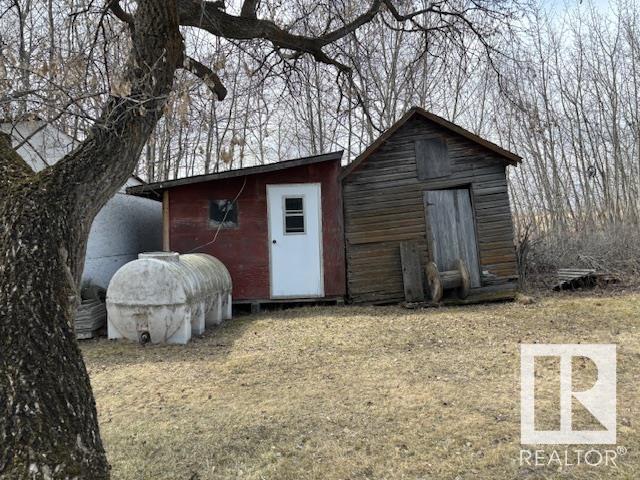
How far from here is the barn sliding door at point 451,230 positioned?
33.9 ft

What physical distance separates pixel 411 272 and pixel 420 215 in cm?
125

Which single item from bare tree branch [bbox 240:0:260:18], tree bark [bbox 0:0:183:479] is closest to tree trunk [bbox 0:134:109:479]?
tree bark [bbox 0:0:183:479]

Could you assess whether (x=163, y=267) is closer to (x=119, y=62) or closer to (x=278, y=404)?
(x=119, y=62)

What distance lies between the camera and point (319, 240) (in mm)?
10289

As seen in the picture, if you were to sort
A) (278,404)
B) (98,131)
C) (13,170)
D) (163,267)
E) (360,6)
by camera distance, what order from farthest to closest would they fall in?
(360,6), (163,267), (278,404), (98,131), (13,170)

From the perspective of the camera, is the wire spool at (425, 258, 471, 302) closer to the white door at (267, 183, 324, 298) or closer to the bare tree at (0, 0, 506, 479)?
the white door at (267, 183, 324, 298)

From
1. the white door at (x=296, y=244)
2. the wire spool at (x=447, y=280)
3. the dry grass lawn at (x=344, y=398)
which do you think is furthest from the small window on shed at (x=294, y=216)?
the wire spool at (x=447, y=280)

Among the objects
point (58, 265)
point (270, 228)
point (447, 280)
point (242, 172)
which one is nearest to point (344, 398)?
point (58, 265)

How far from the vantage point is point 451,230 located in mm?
10406

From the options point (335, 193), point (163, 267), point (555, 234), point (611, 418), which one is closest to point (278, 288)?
point (335, 193)

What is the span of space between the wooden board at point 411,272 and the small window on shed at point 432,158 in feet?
5.08

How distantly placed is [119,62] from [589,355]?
641cm

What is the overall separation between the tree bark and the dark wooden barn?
754 centimetres

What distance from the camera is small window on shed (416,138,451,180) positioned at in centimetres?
1036
